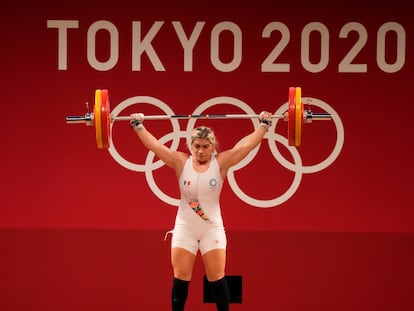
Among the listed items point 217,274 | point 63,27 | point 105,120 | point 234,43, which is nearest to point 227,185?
point 234,43

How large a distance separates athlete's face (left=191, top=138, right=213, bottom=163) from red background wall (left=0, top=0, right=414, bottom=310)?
3.00ft

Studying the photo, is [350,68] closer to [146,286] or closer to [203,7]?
[203,7]

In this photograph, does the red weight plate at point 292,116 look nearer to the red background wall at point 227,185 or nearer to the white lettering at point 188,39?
the red background wall at point 227,185

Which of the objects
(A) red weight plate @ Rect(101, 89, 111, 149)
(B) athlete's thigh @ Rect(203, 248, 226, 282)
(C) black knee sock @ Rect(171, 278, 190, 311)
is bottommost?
(C) black knee sock @ Rect(171, 278, 190, 311)

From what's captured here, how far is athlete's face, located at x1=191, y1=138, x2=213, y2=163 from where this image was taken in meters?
3.79

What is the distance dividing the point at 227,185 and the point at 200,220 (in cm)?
97

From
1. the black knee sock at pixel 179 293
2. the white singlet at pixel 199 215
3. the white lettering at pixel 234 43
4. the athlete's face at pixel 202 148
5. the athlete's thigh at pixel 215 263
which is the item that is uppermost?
the white lettering at pixel 234 43

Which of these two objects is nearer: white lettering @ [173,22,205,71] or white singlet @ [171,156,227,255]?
white singlet @ [171,156,227,255]

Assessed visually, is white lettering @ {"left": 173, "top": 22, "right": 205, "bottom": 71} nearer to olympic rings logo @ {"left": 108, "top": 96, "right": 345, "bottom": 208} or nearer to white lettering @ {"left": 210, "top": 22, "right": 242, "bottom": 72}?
white lettering @ {"left": 210, "top": 22, "right": 242, "bottom": 72}

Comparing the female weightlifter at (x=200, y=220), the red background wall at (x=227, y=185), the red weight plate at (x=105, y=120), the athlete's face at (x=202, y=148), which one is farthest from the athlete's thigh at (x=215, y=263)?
the red background wall at (x=227, y=185)

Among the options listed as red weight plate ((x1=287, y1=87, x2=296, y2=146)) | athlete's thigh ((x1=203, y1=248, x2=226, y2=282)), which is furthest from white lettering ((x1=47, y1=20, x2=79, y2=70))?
athlete's thigh ((x1=203, y1=248, x2=226, y2=282))

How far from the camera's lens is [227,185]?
4719mm

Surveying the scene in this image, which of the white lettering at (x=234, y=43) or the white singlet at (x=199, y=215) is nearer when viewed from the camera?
the white singlet at (x=199, y=215)

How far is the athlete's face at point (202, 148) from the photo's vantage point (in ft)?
12.4
